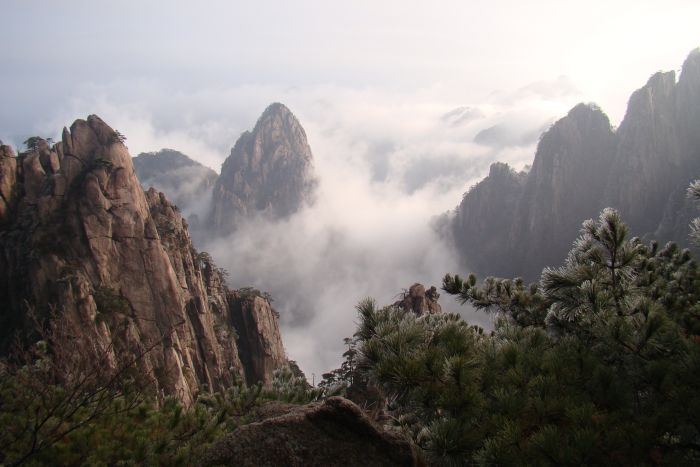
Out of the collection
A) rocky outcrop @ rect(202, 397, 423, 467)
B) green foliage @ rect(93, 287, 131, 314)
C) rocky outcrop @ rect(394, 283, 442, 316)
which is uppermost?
green foliage @ rect(93, 287, 131, 314)

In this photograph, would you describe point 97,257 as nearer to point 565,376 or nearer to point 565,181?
point 565,376

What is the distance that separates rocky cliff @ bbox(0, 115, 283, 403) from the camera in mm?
40156

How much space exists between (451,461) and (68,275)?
1713 inches

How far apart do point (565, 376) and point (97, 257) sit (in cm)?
4675

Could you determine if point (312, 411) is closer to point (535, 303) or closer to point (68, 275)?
point (535, 303)

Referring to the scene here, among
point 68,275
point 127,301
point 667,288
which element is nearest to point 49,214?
point 68,275

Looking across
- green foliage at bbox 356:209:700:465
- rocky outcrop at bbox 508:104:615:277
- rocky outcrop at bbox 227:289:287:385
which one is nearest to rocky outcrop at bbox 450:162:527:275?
rocky outcrop at bbox 508:104:615:277

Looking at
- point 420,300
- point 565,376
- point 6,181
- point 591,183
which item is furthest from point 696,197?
point 591,183

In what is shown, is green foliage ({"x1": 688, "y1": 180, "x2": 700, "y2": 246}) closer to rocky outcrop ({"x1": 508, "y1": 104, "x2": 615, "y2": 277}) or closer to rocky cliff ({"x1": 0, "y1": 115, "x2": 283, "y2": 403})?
rocky cliff ({"x1": 0, "y1": 115, "x2": 283, "y2": 403})

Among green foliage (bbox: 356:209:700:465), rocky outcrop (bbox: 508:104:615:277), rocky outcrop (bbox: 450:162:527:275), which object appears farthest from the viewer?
rocky outcrop (bbox: 450:162:527:275)

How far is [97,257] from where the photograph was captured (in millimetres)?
43969

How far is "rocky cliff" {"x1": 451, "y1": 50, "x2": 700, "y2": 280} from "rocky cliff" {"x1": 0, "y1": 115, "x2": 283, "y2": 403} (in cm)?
8483

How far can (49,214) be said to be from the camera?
44188 mm

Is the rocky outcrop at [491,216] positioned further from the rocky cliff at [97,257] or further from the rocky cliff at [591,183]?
the rocky cliff at [97,257]
